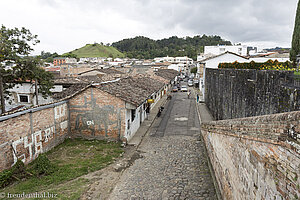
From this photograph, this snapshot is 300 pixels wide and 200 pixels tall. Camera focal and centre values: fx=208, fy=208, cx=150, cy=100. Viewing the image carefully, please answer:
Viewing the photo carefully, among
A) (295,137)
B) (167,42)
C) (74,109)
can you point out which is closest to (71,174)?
(74,109)

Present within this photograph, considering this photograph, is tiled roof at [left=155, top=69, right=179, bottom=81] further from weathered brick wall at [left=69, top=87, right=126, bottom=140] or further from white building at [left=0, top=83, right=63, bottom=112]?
weathered brick wall at [left=69, top=87, right=126, bottom=140]

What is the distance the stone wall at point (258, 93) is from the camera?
249 inches

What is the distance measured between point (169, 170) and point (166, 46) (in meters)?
160

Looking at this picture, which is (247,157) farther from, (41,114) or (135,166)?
(41,114)

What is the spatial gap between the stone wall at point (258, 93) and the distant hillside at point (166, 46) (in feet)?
370

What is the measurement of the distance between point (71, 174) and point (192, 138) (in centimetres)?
848

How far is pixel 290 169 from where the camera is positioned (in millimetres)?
3357

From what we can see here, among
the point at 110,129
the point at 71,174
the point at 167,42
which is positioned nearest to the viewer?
the point at 71,174

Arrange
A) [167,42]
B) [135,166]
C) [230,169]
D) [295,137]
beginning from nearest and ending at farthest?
[295,137] < [230,169] < [135,166] < [167,42]

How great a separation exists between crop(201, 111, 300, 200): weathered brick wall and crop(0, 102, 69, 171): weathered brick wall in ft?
28.6

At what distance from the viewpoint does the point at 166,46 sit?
163 meters

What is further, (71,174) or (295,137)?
(71,174)

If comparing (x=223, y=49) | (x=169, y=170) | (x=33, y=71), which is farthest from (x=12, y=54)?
(x=223, y=49)

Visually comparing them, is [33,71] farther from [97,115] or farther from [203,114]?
[203,114]
